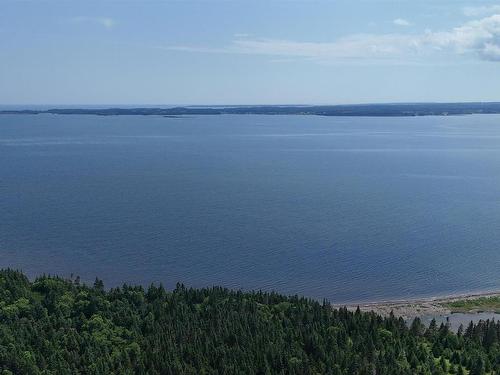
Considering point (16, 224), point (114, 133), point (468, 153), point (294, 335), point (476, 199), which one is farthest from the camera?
point (114, 133)

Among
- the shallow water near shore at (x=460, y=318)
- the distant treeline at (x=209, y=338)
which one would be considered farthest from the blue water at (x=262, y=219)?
the distant treeline at (x=209, y=338)

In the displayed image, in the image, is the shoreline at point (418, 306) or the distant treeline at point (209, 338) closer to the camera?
the distant treeline at point (209, 338)

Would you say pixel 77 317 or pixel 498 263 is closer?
pixel 77 317

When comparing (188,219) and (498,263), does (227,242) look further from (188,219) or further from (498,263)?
(498,263)

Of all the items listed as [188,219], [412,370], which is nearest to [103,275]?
[188,219]

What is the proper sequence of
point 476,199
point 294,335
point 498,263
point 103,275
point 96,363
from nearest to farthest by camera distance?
1. point 96,363
2. point 294,335
3. point 103,275
4. point 498,263
5. point 476,199

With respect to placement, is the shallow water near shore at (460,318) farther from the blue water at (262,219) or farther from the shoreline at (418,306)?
the blue water at (262,219)

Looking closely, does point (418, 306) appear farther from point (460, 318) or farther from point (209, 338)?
point (209, 338)

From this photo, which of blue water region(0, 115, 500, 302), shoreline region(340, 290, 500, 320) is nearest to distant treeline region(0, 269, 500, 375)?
shoreline region(340, 290, 500, 320)
